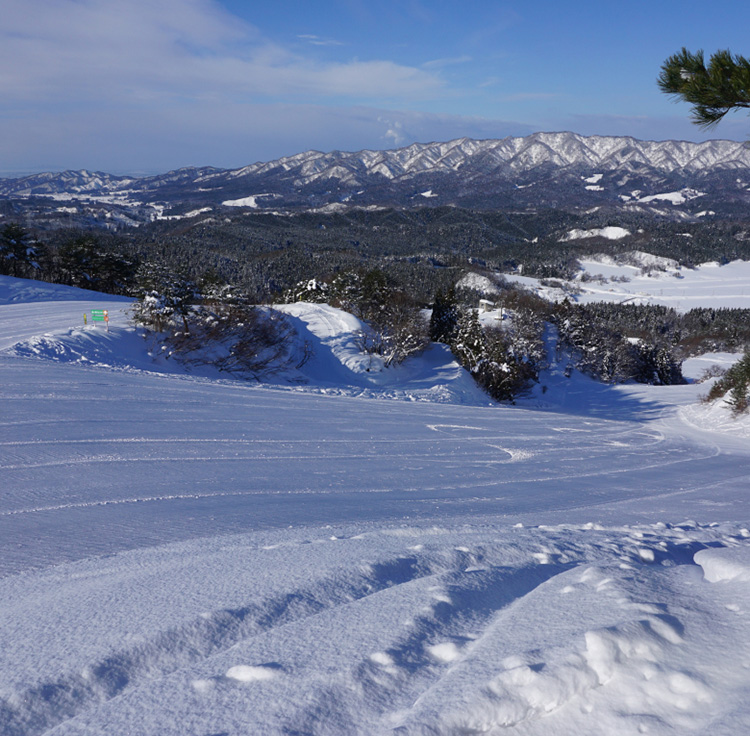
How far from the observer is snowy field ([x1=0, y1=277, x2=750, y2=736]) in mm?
1798

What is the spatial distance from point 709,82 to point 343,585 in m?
6.65

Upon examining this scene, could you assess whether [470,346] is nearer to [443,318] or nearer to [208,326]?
[443,318]

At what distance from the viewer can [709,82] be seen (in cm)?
583

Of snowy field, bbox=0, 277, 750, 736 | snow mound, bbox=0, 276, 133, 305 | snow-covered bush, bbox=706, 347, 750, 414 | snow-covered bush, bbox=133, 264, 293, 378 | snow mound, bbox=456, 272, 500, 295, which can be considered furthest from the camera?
snow mound, bbox=456, 272, 500, 295

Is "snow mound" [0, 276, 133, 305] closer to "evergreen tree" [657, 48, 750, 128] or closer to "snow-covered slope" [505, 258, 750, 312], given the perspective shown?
"evergreen tree" [657, 48, 750, 128]

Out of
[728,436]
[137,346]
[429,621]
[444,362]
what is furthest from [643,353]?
[429,621]

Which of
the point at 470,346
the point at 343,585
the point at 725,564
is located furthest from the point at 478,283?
the point at 343,585

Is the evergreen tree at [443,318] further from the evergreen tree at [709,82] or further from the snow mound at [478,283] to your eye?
the snow mound at [478,283]

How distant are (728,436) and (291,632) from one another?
16.0 meters

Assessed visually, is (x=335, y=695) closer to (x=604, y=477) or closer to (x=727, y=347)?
(x=604, y=477)

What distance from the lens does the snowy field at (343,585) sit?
1798 millimetres

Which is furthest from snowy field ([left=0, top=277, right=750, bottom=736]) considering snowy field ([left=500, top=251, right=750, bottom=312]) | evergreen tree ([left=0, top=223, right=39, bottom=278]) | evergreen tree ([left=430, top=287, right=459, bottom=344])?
snowy field ([left=500, top=251, right=750, bottom=312])

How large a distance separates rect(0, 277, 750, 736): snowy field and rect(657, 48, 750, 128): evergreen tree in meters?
4.63

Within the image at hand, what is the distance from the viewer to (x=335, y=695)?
6.16ft
